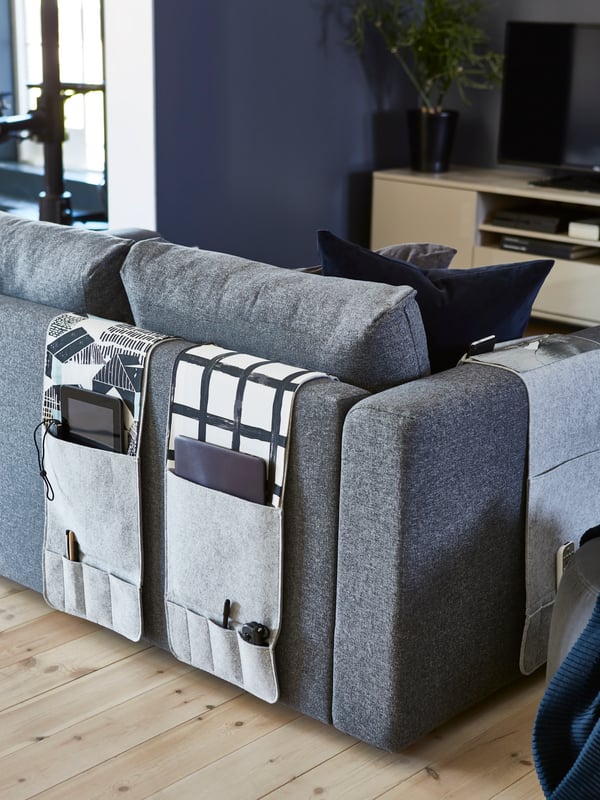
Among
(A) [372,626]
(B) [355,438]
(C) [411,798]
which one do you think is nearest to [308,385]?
(B) [355,438]

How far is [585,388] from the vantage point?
2074 millimetres

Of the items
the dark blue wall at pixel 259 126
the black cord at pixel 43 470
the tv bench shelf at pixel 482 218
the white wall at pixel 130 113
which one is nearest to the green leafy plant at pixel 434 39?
the dark blue wall at pixel 259 126

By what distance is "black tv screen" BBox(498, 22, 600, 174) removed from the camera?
193 inches

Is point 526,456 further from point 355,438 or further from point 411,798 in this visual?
point 411,798

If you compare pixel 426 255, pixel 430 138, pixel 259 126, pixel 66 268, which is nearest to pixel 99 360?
pixel 66 268

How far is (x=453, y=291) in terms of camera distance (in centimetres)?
208

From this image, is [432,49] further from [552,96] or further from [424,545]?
[424,545]

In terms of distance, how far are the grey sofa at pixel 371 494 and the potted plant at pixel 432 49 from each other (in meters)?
3.35

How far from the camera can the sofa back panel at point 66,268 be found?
90.0 inches

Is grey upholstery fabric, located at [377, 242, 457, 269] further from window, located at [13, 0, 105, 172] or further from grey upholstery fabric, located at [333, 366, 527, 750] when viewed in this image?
window, located at [13, 0, 105, 172]

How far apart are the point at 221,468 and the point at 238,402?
13cm

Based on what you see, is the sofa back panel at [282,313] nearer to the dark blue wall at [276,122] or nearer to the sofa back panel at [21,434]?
the sofa back panel at [21,434]

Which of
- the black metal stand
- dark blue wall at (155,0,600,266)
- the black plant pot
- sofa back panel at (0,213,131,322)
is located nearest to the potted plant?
the black plant pot

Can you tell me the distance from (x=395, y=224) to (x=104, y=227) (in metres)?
1.39
